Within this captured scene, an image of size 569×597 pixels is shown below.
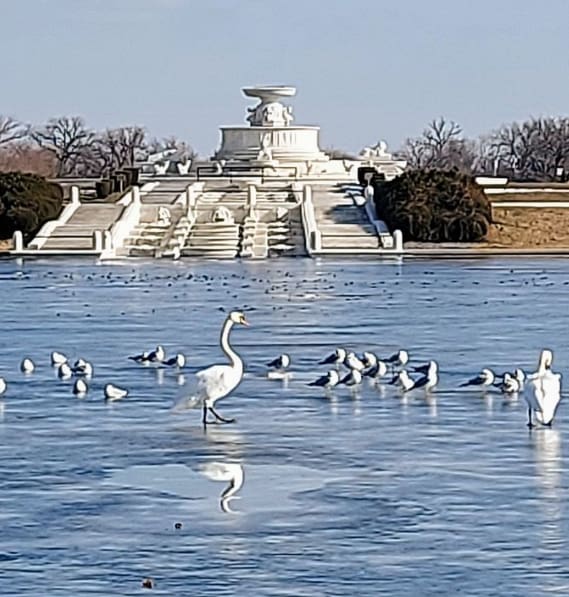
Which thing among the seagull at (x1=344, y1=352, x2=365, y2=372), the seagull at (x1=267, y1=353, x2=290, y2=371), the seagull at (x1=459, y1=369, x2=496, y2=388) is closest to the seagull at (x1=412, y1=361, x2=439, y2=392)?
the seagull at (x1=459, y1=369, x2=496, y2=388)

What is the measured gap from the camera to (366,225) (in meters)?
53.1

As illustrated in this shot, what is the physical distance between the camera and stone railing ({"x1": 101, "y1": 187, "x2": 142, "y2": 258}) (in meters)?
49.5

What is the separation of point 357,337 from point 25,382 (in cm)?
572

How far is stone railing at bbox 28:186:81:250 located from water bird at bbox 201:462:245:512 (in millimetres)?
39048

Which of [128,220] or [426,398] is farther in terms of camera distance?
[128,220]

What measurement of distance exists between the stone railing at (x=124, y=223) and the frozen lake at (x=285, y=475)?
26685 millimetres

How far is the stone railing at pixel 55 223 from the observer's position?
50.7m

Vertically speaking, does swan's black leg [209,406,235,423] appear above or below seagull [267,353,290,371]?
below

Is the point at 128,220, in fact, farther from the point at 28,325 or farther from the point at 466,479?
the point at 466,479

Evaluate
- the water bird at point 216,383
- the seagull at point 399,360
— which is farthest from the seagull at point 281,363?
the water bird at point 216,383

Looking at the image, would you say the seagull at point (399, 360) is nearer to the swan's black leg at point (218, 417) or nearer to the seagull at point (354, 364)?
the seagull at point (354, 364)

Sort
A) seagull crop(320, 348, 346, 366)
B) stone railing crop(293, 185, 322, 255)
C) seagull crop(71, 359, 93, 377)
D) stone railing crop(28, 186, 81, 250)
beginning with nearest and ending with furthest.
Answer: seagull crop(71, 359, 93, 377) < seagull crop(320, 348, 346, 366) < stone railing crop(293, 185, 322, 255) < stone railing crop(28, 186, 81, 250)

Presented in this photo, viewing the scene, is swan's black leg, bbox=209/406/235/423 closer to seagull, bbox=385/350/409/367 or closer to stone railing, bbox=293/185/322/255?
seagull, bbox=385/350/409/367

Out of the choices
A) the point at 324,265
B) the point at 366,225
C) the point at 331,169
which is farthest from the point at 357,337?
the point at 331,169
